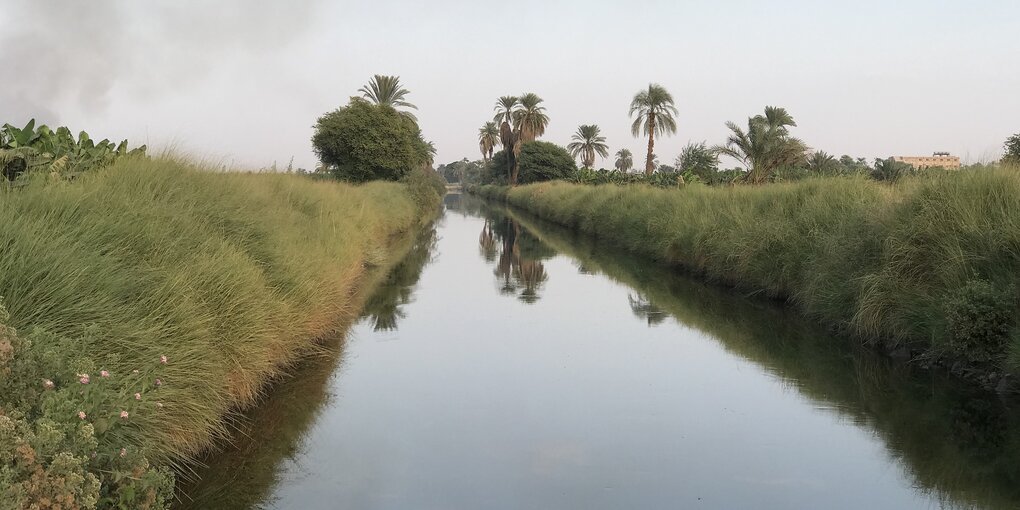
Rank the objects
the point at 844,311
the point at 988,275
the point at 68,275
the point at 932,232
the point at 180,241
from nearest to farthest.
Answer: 1. the point at 68,275
2. the point at 180,241
3. the point at 988,275
4. the point at 932,232
5. the point at 844,311

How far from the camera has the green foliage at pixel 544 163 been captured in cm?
7362

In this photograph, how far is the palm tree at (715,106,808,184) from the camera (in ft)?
97.4

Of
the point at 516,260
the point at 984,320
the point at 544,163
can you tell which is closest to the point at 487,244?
the point at 516,260

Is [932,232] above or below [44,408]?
above

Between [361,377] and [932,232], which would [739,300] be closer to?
[932,232]

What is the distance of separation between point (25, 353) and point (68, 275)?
147 centimetres

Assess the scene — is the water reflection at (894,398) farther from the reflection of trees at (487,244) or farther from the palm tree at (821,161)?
the palm tree at (821,161)

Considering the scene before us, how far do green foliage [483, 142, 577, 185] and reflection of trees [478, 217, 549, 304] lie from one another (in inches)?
1509

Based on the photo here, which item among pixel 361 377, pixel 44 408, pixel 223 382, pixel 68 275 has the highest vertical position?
pixel 68 275

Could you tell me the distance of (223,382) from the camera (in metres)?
5.68

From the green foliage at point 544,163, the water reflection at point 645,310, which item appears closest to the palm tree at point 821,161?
the water reflection at point 645,310

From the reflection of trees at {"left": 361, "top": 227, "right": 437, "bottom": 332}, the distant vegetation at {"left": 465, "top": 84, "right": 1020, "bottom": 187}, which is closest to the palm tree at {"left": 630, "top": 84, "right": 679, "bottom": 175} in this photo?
the distant vegetation at {"left": 465, "top": 84, "right": 1020, "bottom": 187}

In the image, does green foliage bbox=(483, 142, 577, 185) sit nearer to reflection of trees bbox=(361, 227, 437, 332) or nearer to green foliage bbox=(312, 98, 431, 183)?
green foliage bbox=(312, 98, 431, 183)

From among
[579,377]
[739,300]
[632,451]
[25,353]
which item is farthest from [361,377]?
[739,300]
